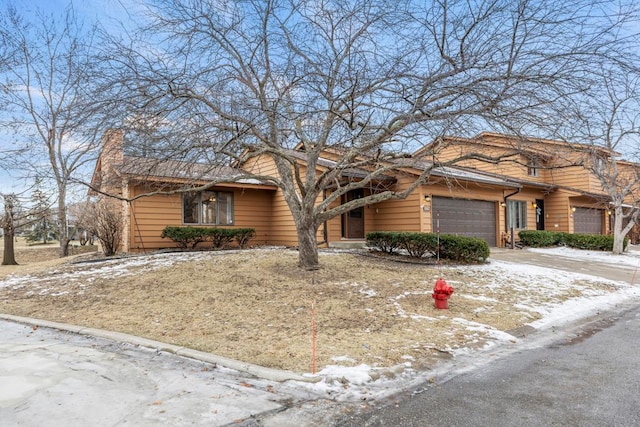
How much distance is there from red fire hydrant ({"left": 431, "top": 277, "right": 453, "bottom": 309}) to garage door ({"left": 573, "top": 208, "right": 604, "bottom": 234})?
20.4 m

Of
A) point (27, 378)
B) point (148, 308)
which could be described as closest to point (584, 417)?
point (27, 378)

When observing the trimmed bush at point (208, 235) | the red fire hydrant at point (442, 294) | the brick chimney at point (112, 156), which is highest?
the brick chimney at point (112, 156)

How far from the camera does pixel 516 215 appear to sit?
2031 cm

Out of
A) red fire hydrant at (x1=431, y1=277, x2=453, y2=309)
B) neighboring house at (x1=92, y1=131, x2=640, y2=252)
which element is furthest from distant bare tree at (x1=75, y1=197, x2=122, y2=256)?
red fire hydrant at (x1=431, y1=277, x2=453, y2=309)

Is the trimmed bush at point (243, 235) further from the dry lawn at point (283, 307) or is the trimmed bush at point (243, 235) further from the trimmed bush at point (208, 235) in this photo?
the dry lawn at point (283, 307)

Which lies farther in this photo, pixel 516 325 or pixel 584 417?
pixel 516 325

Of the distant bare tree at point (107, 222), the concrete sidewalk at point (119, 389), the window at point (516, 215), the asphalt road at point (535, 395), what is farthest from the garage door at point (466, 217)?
the concrete sidewalk at point (119, 389)

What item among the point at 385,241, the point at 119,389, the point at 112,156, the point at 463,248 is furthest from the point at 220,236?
the point at 119,389

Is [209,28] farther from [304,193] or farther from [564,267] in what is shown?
[564,267]

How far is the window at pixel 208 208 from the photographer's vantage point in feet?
50.0

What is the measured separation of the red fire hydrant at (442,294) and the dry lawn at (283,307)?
0.15 m

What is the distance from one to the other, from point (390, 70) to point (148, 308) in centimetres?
574

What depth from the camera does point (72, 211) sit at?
19172 mm

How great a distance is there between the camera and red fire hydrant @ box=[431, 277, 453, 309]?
6633 millimetres
